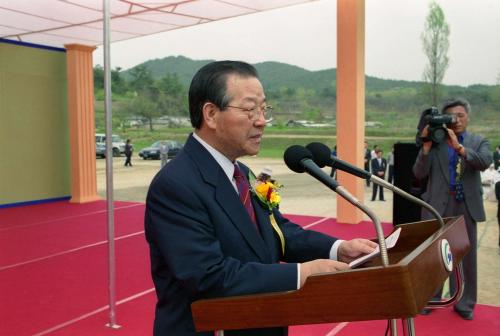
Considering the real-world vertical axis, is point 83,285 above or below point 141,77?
below

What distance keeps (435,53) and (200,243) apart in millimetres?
35871

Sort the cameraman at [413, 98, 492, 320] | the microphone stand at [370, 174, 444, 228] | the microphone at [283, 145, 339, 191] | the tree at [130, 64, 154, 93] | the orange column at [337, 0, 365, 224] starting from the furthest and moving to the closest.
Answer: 1. the tree at [130, 64, 154, 93]
2. the orange column at [337, 0, 365, 224]
3. the cameraman at [413, 98, 492, 320]
4. the microphone stand at [370, 174, 444, 228]
5. the microphone at [283, 145, 339, 191]

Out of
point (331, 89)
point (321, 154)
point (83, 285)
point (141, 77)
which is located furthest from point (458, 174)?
point (331, 89)

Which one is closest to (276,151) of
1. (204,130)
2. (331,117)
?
(331,117)

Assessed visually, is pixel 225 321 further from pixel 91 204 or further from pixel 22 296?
pixel 91 204

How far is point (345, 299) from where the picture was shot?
1028 mm

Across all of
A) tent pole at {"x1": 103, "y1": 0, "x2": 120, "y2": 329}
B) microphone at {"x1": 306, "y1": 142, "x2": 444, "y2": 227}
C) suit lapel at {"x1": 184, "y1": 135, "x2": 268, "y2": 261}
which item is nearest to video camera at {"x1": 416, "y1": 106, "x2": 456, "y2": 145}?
microphone at {"x1": 306, "y1": 142, "x2": 444, "y2": 227}

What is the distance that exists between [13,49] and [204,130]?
9.49 meters

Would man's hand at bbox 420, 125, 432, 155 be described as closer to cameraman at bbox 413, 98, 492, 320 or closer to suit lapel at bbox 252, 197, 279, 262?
cameraman at bbox 413, 98, 492, 320

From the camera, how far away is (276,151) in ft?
124

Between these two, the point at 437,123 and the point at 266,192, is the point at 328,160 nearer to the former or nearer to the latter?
the point at 266,192

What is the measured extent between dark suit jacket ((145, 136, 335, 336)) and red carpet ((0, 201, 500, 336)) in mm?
2148

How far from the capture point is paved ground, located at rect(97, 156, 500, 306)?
477 cm

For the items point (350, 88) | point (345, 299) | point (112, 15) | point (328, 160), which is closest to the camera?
point (345, 299)
